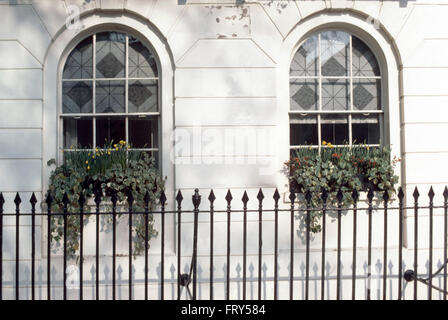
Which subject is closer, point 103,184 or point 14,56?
point 103,184

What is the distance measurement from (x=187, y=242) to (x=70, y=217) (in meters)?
1.52

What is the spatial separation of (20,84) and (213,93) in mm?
2523

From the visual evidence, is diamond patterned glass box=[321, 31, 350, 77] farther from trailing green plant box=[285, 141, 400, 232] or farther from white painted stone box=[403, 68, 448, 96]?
trailing green plant box=[285, 141, 400, 232]

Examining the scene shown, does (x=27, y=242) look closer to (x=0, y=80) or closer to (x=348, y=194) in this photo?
(x=0, y=80)

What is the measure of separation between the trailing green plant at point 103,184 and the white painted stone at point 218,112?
0.78 meters

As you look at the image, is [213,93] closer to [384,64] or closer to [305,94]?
[305,94]

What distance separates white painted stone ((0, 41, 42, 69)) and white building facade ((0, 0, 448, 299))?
0.01m

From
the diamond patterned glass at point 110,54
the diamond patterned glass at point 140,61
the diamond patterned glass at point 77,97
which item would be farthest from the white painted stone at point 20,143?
the diamond patterned glass at point 140,61

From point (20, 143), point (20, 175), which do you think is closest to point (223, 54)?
point (20, 143)

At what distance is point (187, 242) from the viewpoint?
525cm

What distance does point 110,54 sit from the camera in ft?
18.5

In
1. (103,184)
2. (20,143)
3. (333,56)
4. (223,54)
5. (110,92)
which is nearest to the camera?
(103,184)

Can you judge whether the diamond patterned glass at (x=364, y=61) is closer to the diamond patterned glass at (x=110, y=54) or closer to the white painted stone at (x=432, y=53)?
the white painted stone at (x=432, y=53)

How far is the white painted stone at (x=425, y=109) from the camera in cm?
541
